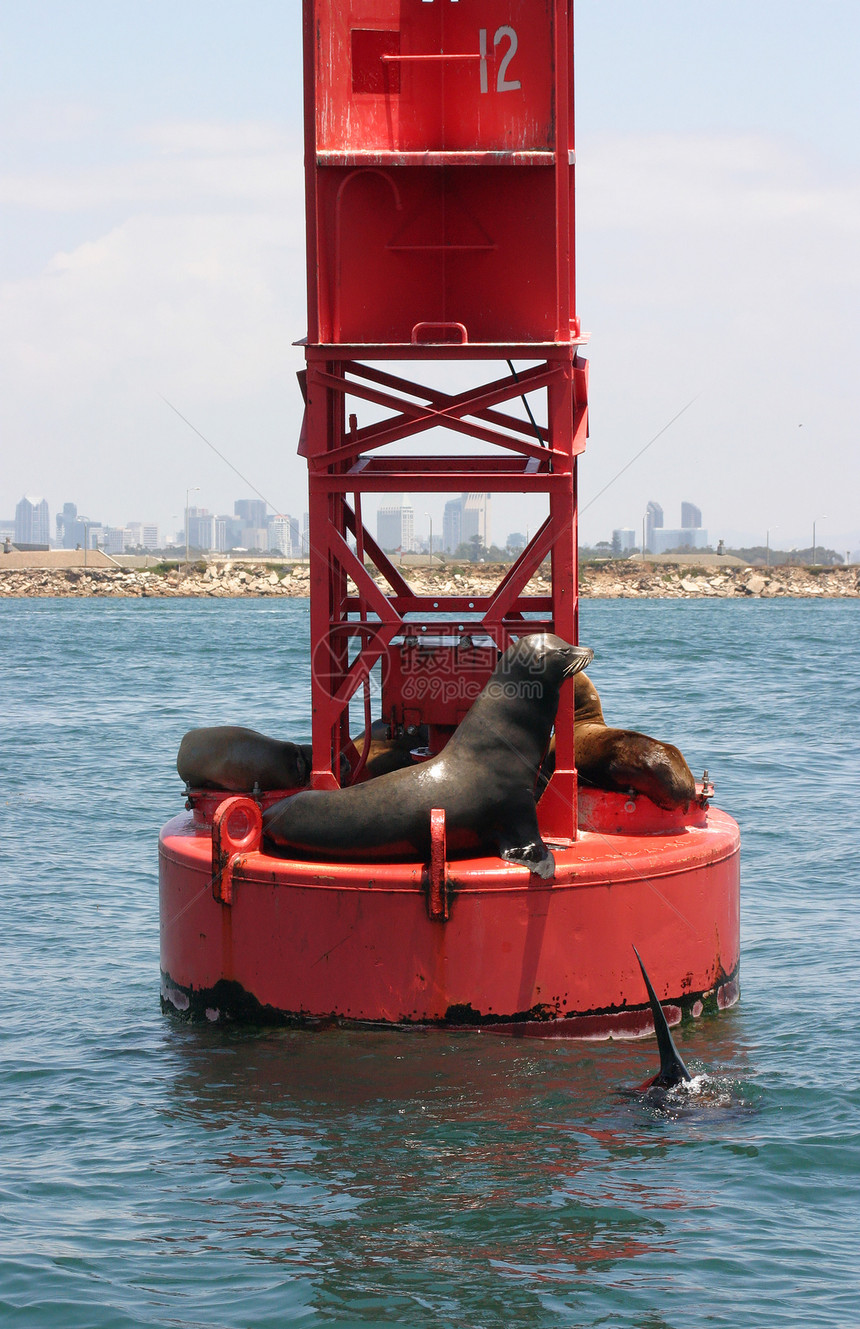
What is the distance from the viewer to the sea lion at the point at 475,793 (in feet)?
24.2

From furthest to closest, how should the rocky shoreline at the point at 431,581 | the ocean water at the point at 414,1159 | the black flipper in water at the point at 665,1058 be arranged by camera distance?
the rocky shoreline at the point at 431,581 < the black flipper in water at the point at 665,1058 < the ocean water at the point at 414,1159

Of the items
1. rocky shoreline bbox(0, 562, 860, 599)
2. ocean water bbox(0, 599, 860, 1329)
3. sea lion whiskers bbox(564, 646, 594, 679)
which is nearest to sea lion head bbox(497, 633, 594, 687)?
sea lion whiskers bbox(564, 646, 594, 679)

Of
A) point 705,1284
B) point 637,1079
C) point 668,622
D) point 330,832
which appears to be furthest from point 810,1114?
point 668,622

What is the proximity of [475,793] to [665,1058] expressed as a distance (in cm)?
160

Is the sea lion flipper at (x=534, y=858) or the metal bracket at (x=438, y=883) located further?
the sea lion flipper at (x=534, y=858)

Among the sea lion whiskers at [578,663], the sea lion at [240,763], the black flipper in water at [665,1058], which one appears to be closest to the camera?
the black flipper in water at [665,1058]

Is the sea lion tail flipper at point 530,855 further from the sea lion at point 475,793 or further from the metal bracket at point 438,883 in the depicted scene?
the metal bracket at point 438,883

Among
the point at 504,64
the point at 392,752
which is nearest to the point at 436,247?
the point at 504,64

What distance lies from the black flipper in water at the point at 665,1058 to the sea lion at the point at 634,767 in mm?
1206

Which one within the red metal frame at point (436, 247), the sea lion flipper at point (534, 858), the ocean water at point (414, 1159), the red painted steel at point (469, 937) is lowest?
the ocean water at point (414, 1159)

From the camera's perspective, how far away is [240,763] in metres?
8.48

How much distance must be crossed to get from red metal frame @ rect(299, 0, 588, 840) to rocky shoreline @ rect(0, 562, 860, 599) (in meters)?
81.6

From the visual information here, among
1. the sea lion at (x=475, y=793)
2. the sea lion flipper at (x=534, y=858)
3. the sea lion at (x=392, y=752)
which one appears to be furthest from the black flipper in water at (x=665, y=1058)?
the sea lion at (x=392, y=752)

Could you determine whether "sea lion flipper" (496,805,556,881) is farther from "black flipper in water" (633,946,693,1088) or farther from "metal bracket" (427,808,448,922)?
"black flipper in water" (633,946,693,1088)
